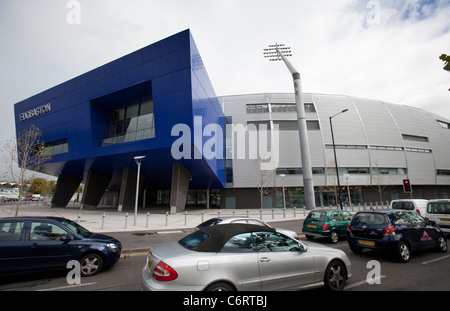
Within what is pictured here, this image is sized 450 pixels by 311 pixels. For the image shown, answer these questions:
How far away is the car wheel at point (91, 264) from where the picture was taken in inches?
208

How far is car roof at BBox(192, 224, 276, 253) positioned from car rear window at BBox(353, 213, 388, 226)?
462 cm

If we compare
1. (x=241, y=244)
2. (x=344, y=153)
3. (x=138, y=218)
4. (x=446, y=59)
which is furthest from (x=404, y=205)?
(x=344, y=153)

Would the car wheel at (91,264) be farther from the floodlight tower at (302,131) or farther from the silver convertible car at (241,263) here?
the floodlight tower at (302,131)

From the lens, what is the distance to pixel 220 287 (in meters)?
3.08

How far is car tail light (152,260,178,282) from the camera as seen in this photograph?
2.98m

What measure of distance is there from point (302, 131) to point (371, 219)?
24234 millimetres

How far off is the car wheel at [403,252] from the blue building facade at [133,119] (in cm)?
1511

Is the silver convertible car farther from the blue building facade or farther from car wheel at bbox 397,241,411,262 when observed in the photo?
the blue building facade

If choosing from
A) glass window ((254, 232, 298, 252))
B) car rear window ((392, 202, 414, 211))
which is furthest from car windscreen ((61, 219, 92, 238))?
car rear window ((392, 202, 414, 211))

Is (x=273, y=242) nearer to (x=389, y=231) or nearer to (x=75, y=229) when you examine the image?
(x=389, y=231)

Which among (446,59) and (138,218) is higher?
(446,59)
